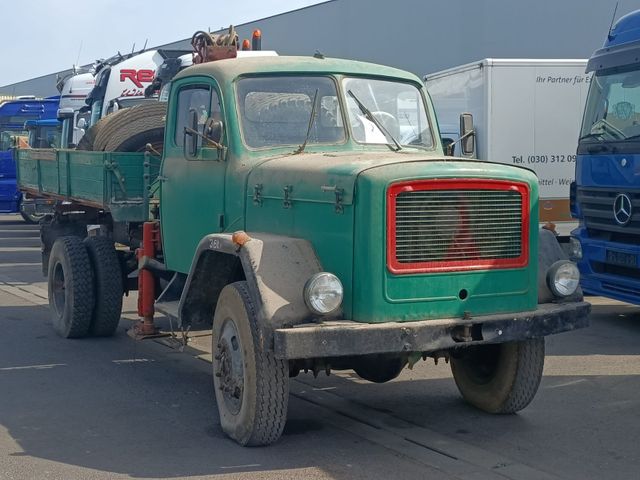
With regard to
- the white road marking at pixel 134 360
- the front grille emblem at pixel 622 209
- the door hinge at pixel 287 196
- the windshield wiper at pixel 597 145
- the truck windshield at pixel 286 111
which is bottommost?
the white road marking at pixel 134 360

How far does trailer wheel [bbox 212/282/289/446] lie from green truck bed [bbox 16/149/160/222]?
2952mm

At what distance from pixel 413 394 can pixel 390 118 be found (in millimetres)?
2084

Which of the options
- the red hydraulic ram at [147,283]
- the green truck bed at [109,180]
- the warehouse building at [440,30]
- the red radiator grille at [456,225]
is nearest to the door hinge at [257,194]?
the red radiator grille at [456,225]

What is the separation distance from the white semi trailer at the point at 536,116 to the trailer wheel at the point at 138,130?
18.5 ft

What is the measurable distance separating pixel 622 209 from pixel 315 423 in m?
4.52

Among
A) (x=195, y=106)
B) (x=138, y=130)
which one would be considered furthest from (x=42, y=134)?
(x=195, y=106)

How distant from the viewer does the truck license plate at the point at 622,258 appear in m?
9.98

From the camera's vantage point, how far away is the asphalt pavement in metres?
6.07

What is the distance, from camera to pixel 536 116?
1447cm

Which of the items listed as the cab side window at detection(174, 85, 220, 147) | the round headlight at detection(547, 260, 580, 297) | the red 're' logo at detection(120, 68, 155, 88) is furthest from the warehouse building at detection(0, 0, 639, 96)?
the round headlight at detection(547, 260, 580, 297)

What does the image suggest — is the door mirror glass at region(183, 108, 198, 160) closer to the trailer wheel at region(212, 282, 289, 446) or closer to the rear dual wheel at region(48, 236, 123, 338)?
the trailer wheel at region(212, 282, 289, 446)

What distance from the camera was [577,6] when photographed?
71.6 ft

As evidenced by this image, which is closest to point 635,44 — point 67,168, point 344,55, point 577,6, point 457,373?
point 457,373

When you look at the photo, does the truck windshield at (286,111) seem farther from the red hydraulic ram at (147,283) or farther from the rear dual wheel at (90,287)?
the rear dual wheel at (90,287)
